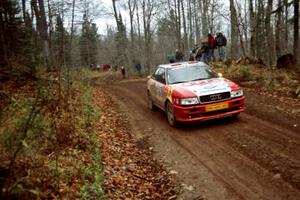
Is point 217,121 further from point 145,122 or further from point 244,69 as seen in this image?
point 244,69

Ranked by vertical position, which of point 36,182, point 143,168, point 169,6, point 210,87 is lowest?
point 143,168

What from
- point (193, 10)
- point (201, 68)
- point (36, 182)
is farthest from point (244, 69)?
point (193, 10)

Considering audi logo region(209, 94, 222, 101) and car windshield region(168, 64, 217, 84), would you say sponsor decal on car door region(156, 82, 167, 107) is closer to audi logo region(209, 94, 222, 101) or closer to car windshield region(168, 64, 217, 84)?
car windshield region(168, 64, 217, 84)

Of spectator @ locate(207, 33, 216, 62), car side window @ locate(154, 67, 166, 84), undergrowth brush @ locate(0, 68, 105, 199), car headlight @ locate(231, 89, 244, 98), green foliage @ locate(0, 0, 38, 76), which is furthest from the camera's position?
spectator @ locate(207, 33, 216, 62)

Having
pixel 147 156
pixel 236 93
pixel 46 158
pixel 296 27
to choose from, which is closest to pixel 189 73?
pixel 236 93

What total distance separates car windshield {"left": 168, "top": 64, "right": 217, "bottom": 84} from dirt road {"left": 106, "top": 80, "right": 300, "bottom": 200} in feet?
4.84

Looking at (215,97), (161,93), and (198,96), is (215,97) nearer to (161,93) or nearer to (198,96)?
(198,96)

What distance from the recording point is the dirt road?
4.62 meters

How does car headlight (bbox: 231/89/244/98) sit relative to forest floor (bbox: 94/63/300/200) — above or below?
above

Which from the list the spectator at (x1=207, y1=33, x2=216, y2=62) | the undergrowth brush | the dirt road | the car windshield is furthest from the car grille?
the spectator at (x1=207, y1=33, x2=216, y2=62)

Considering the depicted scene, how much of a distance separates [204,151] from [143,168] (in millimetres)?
1473

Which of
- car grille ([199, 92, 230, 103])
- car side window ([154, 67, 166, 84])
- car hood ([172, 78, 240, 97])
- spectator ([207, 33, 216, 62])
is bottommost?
car grille ([199, 92, 230, 103])

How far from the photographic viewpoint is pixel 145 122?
31.4 ft

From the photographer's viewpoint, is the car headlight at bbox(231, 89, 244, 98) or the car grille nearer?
the car grille
